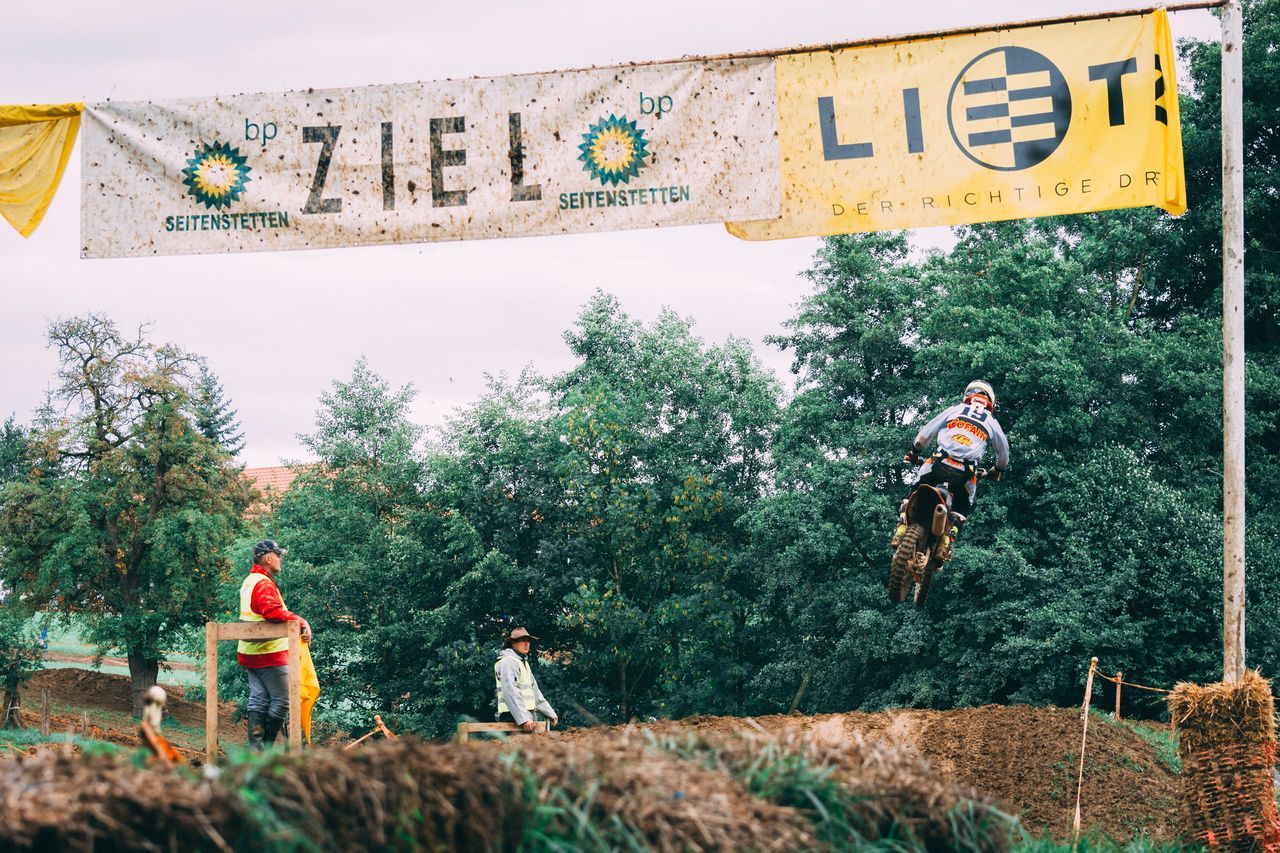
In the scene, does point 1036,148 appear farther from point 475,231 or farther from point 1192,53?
point 1192,53

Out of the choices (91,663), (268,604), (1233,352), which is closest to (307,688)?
(268,604)

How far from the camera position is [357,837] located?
321 centimetres

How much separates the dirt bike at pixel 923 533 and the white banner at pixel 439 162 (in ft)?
12.8

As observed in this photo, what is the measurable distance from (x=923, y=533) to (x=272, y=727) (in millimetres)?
6208

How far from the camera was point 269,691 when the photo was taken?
909cm

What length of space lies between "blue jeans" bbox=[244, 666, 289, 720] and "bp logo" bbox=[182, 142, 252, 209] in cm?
349

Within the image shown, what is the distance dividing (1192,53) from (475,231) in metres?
24.0

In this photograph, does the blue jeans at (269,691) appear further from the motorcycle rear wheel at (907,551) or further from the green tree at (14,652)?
the green tree at (14,652)

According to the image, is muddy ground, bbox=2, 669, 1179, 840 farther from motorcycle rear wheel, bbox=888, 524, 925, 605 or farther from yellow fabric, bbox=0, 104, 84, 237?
yellow fabric, bbox=0, 104, 84, 237

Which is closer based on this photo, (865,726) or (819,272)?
(865,726)

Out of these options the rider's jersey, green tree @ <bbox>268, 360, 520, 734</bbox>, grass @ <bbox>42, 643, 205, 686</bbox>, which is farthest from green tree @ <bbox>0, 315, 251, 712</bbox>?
the rider's jersey

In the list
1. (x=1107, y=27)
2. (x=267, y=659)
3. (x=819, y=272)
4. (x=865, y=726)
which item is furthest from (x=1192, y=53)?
(x=267, y=659)

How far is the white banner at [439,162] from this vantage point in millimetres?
9086

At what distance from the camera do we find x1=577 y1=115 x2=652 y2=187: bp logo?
9.08 metres
